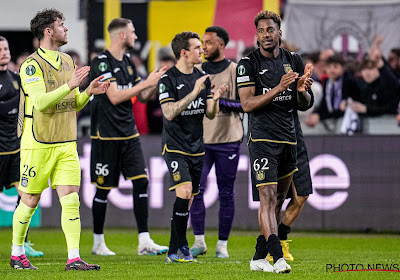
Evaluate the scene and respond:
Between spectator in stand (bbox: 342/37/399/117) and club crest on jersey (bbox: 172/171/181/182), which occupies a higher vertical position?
spectator in stand (bbox: 342/37/399/117)

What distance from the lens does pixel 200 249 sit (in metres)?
9.66

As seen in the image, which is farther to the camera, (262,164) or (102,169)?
(102,169)

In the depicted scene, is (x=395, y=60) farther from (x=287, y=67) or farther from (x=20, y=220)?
(x=20, y=220)

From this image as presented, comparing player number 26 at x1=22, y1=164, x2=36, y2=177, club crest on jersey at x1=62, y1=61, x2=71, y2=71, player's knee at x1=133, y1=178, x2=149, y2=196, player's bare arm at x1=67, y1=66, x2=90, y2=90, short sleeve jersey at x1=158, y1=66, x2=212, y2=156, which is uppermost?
club crest on jersey at x1=62, y1=61, x2=71, y2=71

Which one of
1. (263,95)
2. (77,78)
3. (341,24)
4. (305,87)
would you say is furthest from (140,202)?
(341,24)

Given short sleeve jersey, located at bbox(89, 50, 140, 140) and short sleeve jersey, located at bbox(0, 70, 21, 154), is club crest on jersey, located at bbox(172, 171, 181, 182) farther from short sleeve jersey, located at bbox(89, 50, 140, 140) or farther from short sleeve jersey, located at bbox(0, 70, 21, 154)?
short sleeve jersey, located at bbox(0, 70, 21, 154)

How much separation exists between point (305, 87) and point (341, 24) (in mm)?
7750

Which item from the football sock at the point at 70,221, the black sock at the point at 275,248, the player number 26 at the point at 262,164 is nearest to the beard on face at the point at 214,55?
the player number 26 at the point at 262,164

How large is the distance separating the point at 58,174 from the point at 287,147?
216 centimetres

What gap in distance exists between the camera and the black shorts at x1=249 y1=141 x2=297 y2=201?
7.71 meters

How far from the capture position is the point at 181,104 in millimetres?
8617

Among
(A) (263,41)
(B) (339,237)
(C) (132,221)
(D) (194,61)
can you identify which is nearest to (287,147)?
(A) (263,41)

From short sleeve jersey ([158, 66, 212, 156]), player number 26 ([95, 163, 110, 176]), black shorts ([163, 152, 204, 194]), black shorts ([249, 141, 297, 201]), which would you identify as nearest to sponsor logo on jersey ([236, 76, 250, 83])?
black shorts ([249, 141, 297, 201])

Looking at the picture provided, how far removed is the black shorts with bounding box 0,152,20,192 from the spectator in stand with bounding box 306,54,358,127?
211 inches
